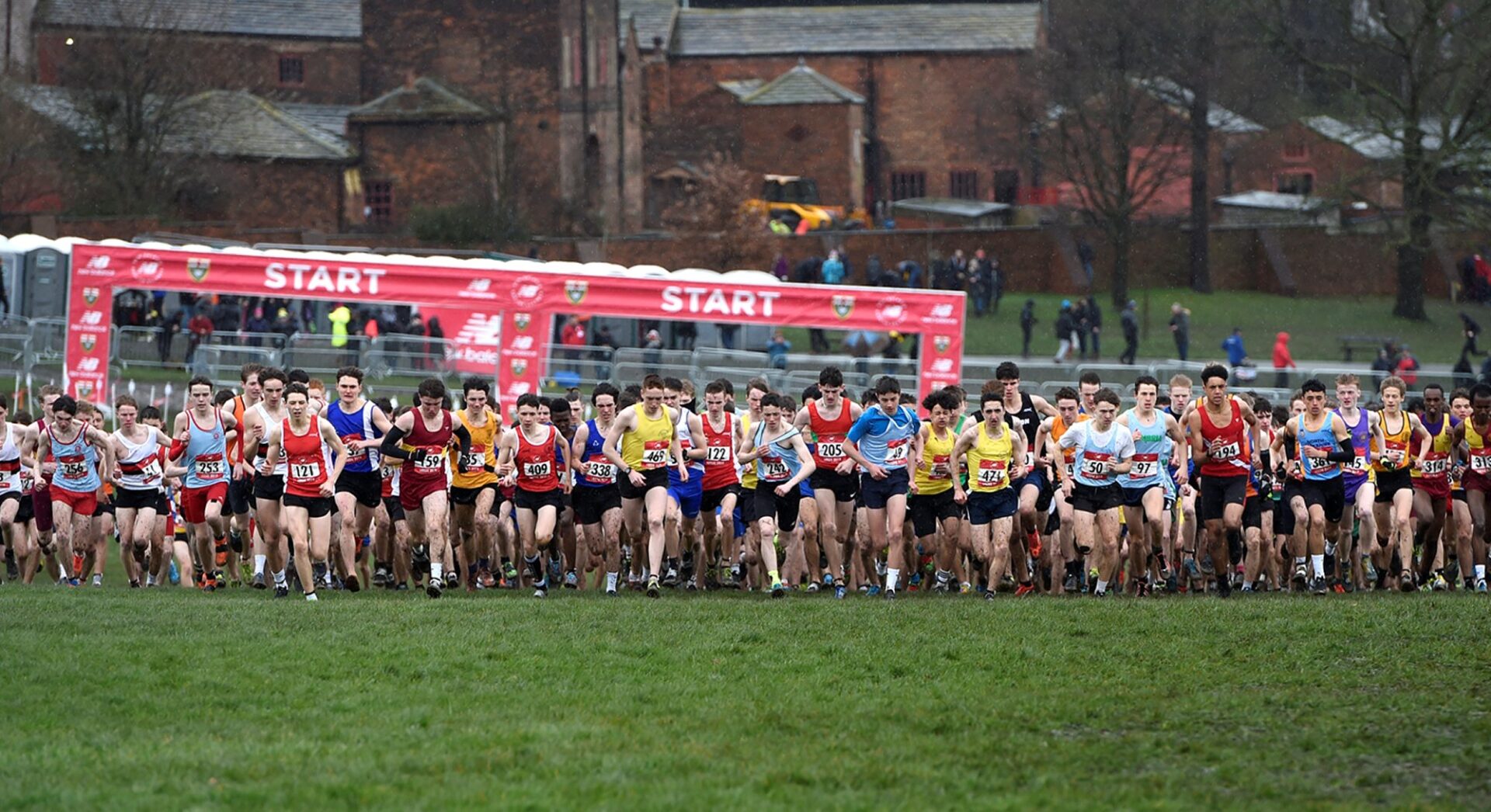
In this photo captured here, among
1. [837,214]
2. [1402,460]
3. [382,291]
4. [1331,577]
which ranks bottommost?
[1331,577]

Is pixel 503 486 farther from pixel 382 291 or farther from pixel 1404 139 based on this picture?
pixel 1404 139

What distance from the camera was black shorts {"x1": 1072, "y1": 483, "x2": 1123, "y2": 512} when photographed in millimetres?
17312

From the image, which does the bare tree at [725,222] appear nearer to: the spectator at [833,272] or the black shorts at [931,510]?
the spectator at [833,272]

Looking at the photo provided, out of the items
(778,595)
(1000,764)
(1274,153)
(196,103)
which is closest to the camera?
(1000,764)

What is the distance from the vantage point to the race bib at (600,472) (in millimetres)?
18250

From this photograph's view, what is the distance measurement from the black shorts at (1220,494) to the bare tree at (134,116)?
1957 inches

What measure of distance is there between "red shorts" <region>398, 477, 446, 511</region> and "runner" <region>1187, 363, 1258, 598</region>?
7087 mm

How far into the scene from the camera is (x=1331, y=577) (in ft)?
66.1

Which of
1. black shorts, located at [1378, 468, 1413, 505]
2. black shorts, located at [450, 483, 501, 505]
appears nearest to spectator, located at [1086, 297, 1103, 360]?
black shorts, located at [1378, 468, 1413, 505]

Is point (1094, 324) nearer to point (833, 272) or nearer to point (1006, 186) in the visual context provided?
point (833, 272)

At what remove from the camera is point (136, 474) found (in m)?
19.3

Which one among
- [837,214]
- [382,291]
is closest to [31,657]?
[382,291]

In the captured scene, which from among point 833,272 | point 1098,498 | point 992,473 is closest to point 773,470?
point 992,473

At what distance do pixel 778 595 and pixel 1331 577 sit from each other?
21.2 feet
